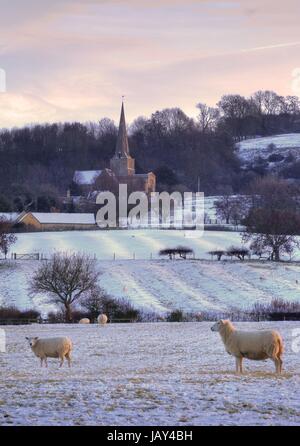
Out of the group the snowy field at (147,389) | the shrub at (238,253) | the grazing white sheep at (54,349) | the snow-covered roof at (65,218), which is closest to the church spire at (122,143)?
the snow-covered roof at (65,218)

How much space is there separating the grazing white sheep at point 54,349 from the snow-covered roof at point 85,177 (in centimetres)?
12915

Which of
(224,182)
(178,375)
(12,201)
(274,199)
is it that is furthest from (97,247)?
(224,182)

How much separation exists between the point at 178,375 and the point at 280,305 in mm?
31836

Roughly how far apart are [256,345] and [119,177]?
14131 cm

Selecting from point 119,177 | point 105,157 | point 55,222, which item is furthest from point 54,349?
point 105,157

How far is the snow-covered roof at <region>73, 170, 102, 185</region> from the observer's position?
153000 mm

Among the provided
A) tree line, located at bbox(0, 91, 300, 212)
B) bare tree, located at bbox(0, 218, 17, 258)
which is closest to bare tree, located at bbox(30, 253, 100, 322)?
bare tree, located at bbox(0, 218, 17, 258)

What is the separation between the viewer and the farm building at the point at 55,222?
10362 cm

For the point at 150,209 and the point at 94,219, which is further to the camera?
the point at 150,209

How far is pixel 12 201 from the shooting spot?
383 feet

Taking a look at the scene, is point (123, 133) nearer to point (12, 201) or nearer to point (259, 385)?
point (12, 201)

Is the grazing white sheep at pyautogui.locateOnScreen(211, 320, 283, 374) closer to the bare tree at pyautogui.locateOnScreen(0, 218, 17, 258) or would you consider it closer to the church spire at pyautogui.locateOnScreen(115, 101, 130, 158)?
the bare tree at pyautogui.locateOnScreen(0, 218, 17, 258)

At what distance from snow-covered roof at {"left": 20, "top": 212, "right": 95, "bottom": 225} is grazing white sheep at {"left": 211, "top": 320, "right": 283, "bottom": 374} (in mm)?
86253

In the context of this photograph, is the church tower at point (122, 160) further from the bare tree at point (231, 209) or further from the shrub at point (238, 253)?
the shrub at point (238, 253)
